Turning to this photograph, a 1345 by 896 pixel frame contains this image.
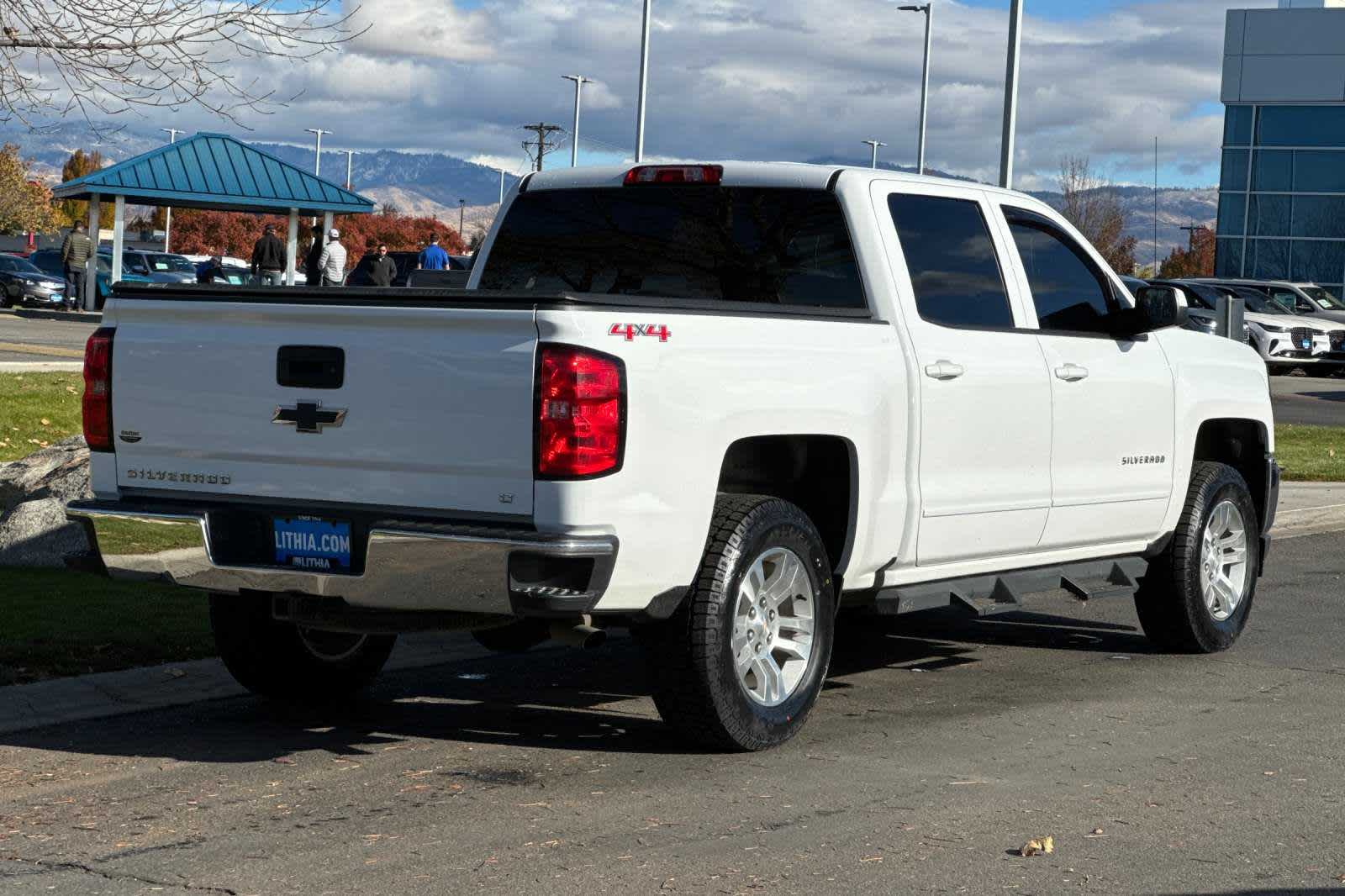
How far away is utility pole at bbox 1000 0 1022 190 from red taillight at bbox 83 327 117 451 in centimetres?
1806

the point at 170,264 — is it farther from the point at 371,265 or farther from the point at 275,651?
the point at 275,651

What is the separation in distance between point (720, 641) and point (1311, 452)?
16174 mm

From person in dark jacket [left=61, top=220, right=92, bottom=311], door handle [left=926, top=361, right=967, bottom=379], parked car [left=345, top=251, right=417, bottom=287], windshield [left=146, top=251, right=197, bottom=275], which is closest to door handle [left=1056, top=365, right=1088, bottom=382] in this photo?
door handle [left=926, top=361, right=967, bottom=379]

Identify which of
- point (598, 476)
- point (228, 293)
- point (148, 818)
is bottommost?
point (148, 818)

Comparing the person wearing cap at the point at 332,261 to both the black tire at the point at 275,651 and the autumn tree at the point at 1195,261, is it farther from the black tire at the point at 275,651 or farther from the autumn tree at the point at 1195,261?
the autumn tree at the point at 1195,261

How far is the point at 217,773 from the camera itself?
6.29 m

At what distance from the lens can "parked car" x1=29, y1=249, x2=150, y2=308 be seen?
42.9m

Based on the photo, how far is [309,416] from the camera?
20.4 feet

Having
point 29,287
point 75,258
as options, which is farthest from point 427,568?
point 29,287

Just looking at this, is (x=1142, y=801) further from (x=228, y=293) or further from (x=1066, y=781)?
(x=228, y=293)

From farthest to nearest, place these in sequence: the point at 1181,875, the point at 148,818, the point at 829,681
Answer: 1. the point at 829,681
2. the point at 148,818
3. the point at 1181,875

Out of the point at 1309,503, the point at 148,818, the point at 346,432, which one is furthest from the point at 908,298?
the point at 1309,503

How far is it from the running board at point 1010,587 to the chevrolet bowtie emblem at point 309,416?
Result: 7.56 ft

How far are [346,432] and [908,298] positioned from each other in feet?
7.71
